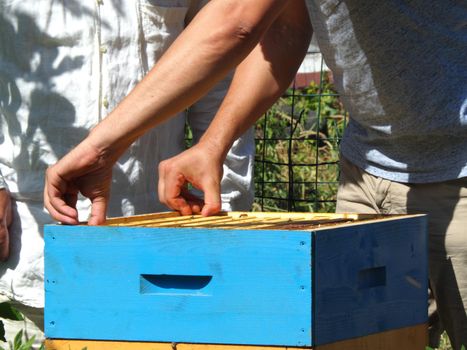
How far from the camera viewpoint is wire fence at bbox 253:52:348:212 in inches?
246

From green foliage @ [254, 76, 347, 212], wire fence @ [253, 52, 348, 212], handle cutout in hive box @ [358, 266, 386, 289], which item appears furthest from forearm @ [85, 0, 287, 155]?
wire fence @ [253, 52, 348, 212]

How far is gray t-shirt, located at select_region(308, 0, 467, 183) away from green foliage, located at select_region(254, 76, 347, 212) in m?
2.74

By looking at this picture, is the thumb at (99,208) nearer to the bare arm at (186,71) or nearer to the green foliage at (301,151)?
the bare arm at (186,71)

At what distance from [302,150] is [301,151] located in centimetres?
2

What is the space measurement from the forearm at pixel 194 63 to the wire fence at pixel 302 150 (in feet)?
10.4

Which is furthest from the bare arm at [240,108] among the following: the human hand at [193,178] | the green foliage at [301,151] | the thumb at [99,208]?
the green foliage at [301,151]

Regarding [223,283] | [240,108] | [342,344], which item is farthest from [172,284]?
[240,108]

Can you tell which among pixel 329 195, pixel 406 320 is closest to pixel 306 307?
pixel 406 320

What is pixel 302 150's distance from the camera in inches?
288

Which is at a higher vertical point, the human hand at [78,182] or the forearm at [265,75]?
the forearm at [265,75]

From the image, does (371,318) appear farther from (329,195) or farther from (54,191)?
(329,195)

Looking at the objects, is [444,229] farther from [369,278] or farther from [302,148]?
[302,148]

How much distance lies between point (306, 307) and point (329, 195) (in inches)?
162

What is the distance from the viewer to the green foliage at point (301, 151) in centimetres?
626
